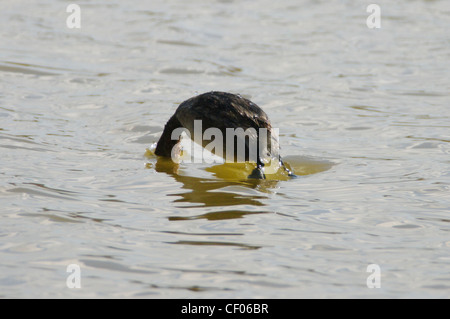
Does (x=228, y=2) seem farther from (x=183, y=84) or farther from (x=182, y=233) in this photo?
(x=182, y=233)

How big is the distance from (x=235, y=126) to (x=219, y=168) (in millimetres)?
584

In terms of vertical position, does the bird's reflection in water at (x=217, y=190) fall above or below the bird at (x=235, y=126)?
A: below

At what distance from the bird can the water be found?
199mm

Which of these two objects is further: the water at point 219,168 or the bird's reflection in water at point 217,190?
the bird's reflection in water at point 217,190

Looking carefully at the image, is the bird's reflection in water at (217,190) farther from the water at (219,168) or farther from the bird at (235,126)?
the bird at (235,126)

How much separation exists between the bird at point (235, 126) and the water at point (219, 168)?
20 centimetres

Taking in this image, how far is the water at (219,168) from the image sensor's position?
3.37 metres

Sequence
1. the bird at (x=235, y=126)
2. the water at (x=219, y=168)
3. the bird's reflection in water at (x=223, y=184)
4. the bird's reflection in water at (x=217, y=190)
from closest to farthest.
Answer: the water at (x=219, y=168), the bird's reflection in water at (x=223, y=184), the bird's reflection in water at (x=217, y=190), the bird at (x=235, y=126)

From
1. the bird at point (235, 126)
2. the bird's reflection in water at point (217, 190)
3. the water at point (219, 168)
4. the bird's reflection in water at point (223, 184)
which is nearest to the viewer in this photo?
the water at point (219, 168)

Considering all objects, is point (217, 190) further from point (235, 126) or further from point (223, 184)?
point (235, 126)

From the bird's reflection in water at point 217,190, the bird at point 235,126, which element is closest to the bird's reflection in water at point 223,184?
the bird's reflection in water at point 217,190

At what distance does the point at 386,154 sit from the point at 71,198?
2.66 meters

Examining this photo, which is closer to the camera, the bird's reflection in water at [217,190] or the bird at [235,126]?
the bird's reflection in water at [217,190]

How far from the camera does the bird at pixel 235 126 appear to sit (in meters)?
4.81
